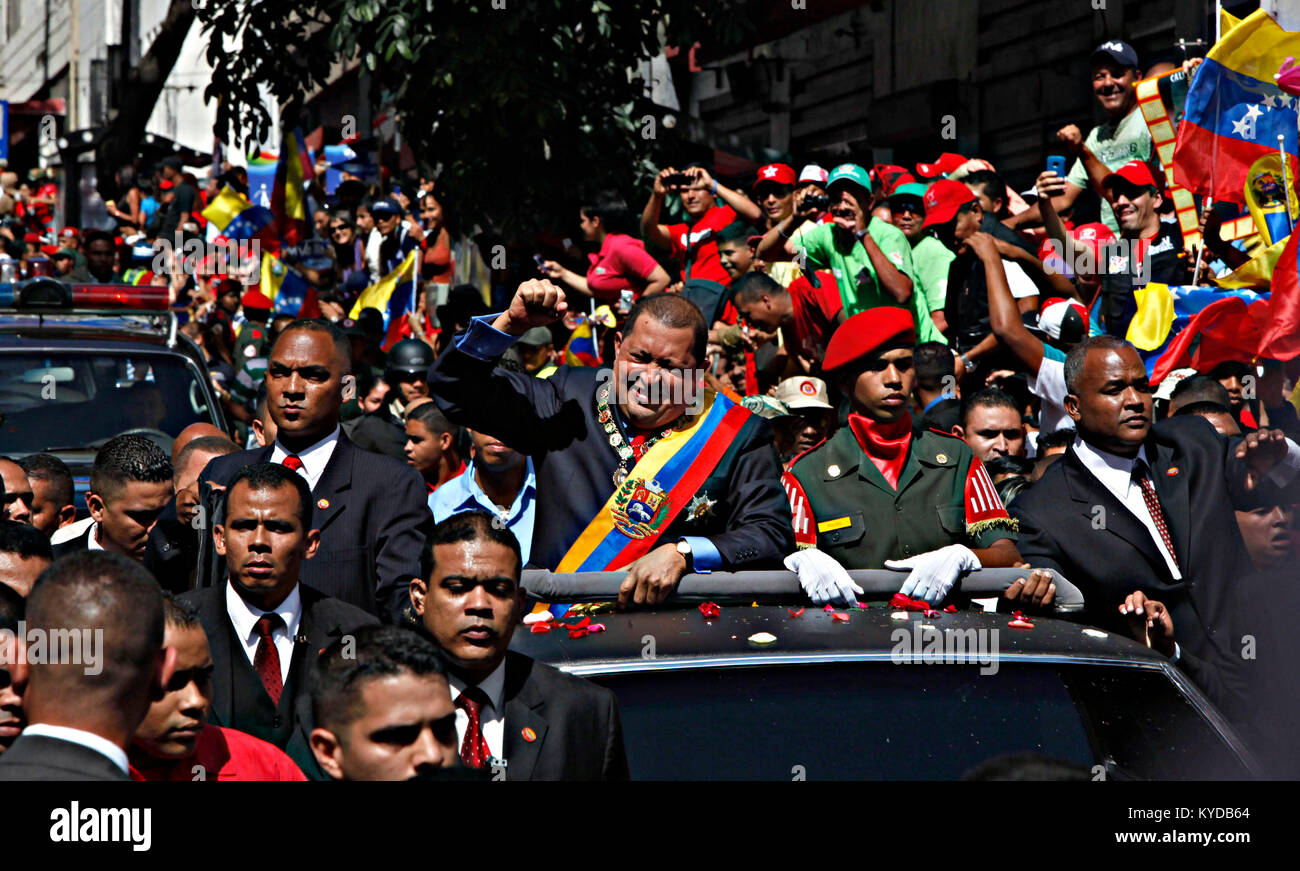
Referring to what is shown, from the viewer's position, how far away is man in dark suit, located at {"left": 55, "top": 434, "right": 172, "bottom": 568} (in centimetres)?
560

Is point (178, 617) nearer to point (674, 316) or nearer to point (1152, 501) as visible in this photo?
point (674, 316)

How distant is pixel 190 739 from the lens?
3109 millimetres

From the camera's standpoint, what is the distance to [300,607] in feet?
13.8

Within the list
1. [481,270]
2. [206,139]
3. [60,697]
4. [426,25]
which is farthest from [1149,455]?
[206,139]

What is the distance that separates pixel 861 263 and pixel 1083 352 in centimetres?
333

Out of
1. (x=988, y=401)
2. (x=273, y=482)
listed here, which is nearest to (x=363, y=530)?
(x=273, y=482)

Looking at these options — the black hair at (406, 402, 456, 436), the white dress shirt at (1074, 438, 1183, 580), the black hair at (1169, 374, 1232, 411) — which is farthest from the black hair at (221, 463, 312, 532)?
the black hair at (1169, 374, 1232, 411)

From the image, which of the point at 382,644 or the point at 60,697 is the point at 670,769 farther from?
the point at 60,697

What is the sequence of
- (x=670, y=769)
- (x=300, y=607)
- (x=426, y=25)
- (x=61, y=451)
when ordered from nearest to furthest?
(x=670, y=769) < (x=300, y=607) < (x=61, y=451) < (x=426, y=25)

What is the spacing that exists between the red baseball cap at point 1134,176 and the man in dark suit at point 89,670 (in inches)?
254

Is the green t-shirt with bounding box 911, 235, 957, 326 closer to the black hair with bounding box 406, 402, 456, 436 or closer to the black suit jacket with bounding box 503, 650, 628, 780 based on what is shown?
the black hair with bounding box 406, 402, 456, 436

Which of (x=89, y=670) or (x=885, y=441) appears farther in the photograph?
(x=885, y=441)

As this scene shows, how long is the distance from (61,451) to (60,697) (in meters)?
5.67

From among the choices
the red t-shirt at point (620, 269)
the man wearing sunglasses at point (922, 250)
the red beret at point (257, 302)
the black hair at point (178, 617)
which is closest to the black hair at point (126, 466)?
the black hair at point (178, 617)
